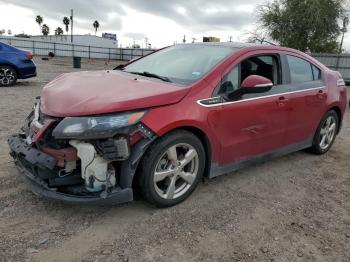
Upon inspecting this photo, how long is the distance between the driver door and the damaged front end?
38.7 inches

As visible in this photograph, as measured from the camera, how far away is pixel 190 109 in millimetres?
3307

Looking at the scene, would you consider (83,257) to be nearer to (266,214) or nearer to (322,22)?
→ (266,214)

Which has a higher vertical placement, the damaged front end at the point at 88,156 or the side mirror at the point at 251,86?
the side mirror at the point at 251,86

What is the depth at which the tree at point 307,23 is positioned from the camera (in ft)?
95.9

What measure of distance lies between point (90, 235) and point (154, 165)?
781 mm

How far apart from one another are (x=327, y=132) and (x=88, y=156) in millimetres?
3905

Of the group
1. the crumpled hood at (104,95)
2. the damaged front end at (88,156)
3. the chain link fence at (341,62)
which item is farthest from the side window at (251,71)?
the chain link fence at (341,62)

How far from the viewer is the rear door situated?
4.48 meters

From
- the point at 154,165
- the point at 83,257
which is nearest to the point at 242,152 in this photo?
the point at 154,165

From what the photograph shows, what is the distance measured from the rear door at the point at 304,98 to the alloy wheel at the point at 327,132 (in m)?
0.34

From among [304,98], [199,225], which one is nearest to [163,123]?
[199,225]

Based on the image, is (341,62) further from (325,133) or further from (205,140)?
(205,140)

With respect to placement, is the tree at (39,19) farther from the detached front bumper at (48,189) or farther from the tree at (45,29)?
the detached front bumper at (48,189)

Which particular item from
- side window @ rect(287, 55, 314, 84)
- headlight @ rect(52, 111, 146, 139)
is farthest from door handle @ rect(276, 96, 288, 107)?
headlight @ rect(52, 111, 146, 139)
